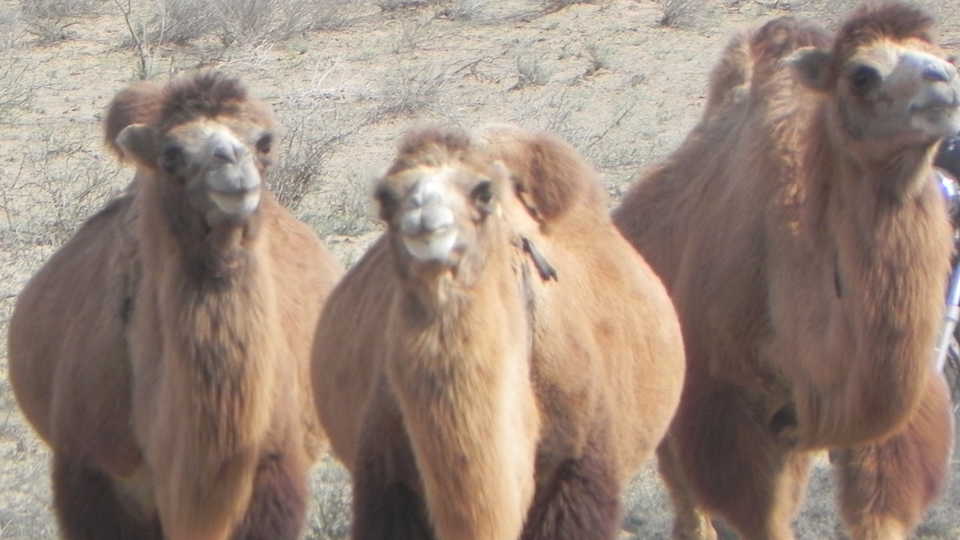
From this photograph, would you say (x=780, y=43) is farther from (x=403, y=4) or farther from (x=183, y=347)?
(x=403, y=4)

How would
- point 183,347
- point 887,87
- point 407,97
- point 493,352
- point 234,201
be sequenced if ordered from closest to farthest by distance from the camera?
1. point 493,352
2. point 234,201
3. point 183,347
4. point 887,87
5. point 407,97

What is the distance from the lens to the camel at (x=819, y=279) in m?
5.99

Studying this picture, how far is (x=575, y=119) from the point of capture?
15445 mm

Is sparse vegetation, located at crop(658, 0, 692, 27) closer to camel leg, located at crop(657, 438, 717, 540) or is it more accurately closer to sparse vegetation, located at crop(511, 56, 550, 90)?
sparse vegetation, located at crop(511, 56, 550, 90)

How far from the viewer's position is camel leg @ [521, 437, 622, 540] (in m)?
5.30

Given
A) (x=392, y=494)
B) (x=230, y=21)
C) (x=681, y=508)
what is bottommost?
(x=230, y=21)

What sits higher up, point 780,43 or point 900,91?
point 900,91

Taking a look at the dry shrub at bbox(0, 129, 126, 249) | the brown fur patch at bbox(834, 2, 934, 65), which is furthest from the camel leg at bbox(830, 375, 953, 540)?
the dry shrub at bbox(0, 129, 126, 249)

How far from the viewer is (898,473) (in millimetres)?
6559

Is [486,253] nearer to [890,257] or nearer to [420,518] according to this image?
[420,518]

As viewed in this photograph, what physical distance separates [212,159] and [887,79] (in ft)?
7.06

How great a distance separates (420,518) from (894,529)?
2.08 m

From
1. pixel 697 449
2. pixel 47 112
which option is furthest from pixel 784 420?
pixel 47 112

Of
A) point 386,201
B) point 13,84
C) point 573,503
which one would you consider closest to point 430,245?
point 386,201
